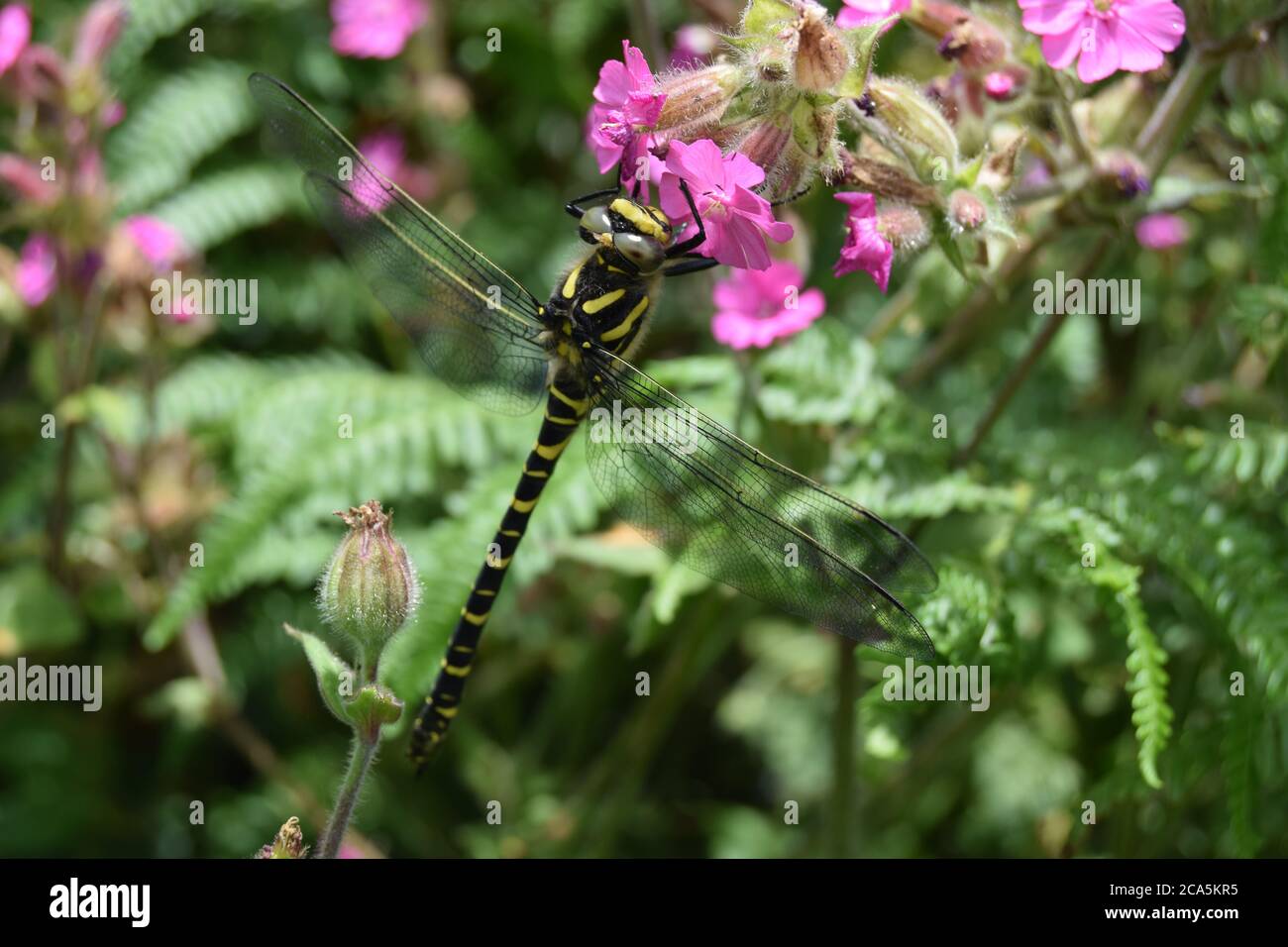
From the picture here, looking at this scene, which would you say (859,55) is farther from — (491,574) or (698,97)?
(491,574)

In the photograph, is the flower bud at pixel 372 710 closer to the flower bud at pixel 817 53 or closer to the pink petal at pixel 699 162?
the pink petal at pixel 699 162

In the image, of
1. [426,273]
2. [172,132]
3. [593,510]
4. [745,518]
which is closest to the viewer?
[745,518]

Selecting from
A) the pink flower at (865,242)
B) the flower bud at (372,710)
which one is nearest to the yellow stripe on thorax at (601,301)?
the pink flower at (865,242)

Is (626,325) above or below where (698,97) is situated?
below

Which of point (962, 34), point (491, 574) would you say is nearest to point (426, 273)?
point (491, 574)

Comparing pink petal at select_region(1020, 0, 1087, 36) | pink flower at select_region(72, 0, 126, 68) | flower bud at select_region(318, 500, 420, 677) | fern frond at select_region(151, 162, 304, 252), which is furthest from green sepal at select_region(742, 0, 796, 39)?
fern frond at select_region(151, 162, 304, 252)

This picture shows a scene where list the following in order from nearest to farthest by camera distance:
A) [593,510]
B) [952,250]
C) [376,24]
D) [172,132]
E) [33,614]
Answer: [952,250] → [593,510] → [33,614] → [172,132] → [376,24]

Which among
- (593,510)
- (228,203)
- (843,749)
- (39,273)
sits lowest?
(843,749)
